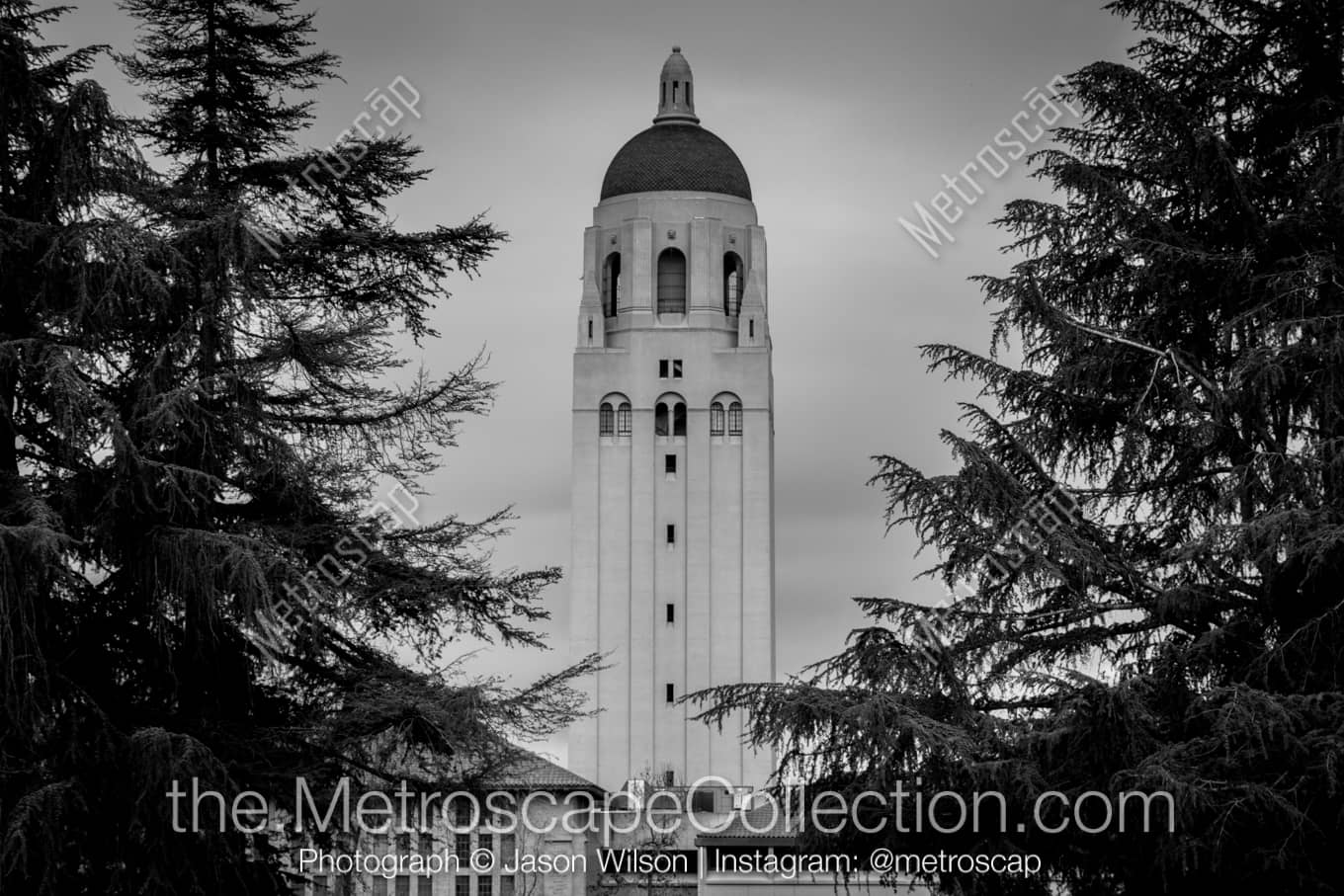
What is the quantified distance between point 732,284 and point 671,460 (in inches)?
365

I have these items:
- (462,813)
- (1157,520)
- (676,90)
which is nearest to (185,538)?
(462,813)

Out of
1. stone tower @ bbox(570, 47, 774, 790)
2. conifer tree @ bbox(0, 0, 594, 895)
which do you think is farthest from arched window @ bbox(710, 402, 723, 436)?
conifer tree @ bbox(0, 0, 594, 895)

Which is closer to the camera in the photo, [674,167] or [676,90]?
[674,167]

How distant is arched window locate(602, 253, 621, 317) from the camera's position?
90875 mm

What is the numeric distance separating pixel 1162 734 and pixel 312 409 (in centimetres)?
763

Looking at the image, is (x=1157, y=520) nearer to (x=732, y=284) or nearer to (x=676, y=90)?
(x=732, y=284)

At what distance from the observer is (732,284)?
91375mm

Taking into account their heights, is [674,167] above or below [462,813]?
above

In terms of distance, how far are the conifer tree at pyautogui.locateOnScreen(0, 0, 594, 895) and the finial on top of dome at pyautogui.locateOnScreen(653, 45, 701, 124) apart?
7932 cm

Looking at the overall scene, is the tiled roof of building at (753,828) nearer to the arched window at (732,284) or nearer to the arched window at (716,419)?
the arched window at (716,419)

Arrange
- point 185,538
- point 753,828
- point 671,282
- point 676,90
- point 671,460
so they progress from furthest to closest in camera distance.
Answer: point 676,90, point 671,282, point 671,460, point 753,828, point 185,538

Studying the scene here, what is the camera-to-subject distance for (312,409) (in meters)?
17.6

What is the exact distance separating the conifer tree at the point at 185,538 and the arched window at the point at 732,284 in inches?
2862

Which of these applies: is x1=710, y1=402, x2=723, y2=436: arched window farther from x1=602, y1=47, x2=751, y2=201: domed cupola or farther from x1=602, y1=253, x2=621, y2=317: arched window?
x1=602, y1=47, x2=751, y2=201: domed cupola
